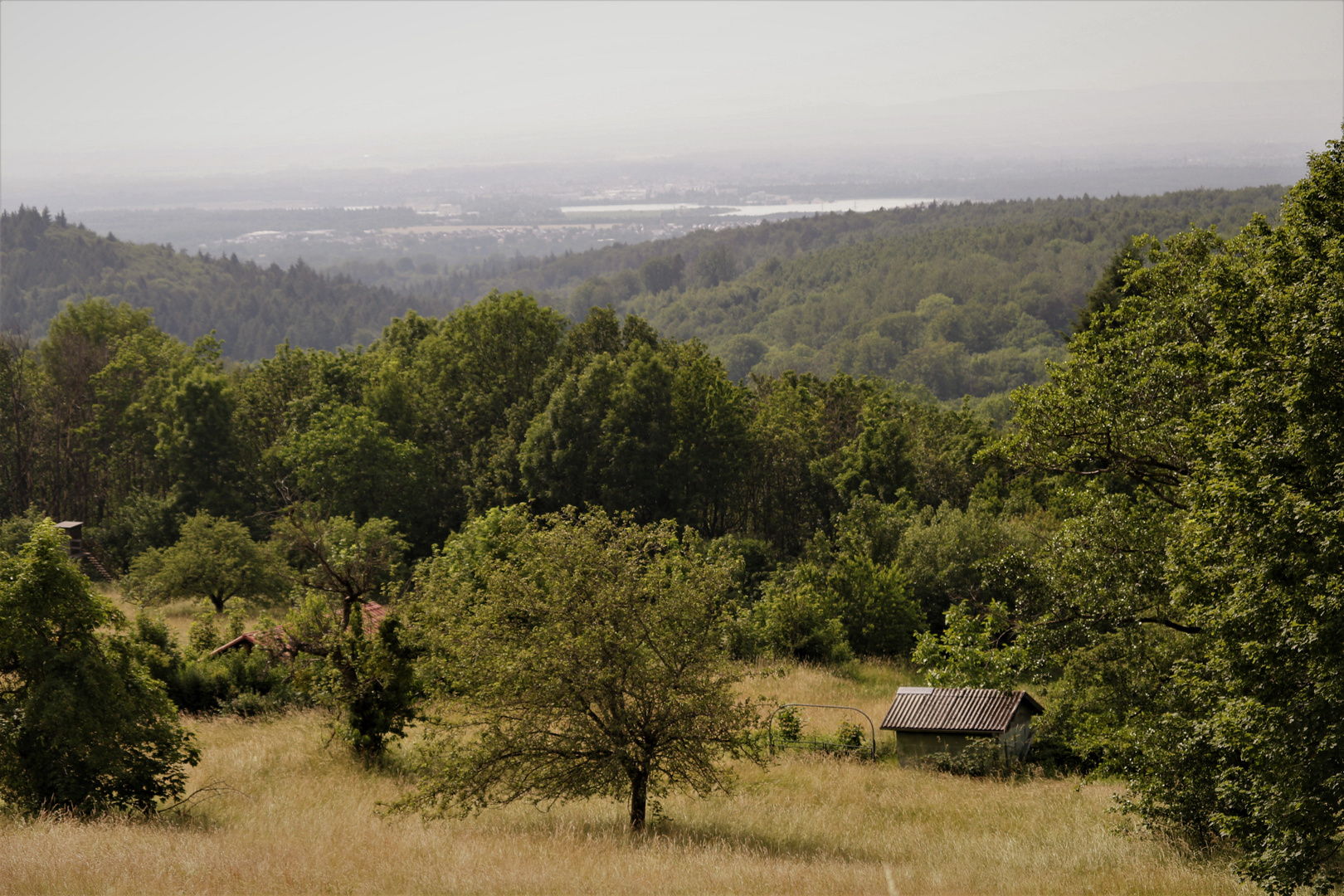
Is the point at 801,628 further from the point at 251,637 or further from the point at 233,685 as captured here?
the point at 233,685

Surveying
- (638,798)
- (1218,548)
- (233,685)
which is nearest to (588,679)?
(638,798)

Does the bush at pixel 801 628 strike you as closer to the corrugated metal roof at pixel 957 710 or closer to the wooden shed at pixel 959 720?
the corrugated metal roof at pixel 957 710

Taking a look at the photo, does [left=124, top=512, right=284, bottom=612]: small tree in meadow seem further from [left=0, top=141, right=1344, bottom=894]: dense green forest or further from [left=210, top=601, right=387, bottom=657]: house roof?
[left=210, top=601, right=387, bottom=657]: house roof

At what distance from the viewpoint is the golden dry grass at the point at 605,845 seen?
42.2 ft

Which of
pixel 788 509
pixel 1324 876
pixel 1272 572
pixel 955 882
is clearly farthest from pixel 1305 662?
pixel 788 509

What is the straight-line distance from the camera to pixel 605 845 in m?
15.9

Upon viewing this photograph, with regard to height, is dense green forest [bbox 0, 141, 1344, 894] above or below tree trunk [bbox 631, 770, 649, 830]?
above

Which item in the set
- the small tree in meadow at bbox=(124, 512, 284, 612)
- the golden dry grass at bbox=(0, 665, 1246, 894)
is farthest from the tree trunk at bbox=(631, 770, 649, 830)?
the small tree in meadow at bbox=(124, 512, 284, 612)

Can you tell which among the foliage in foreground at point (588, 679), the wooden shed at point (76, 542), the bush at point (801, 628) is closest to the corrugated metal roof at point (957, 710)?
the bush at point (801, 628)

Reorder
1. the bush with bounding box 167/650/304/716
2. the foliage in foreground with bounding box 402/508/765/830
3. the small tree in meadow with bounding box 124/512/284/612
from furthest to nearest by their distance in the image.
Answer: the small tree in meadow with bounding box 124/512/284/612, the bush with bounding box 167/650/304/716, the foliage in foreground with bounding box 402/508/765/830

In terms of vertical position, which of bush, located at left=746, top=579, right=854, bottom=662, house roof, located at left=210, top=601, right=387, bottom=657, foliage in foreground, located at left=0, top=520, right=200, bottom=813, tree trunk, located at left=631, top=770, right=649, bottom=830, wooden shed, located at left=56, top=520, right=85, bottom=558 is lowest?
bush, located at left=746, top=579, right=854, bottom=662

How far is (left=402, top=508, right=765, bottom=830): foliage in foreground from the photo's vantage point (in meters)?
15.7

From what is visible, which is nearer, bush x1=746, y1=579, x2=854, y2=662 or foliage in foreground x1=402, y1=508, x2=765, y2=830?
foliage in foreground x1=402, y1=508, x2=765, y2=830

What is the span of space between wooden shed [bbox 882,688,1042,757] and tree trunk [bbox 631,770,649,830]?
1182 centimetres
